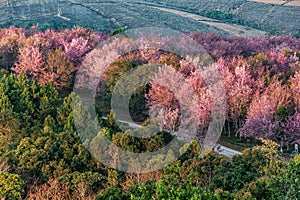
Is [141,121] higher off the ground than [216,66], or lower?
lower

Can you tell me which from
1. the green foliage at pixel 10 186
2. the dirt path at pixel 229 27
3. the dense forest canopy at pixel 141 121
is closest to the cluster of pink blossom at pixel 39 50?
the dense forest canopy at pixel 141 121

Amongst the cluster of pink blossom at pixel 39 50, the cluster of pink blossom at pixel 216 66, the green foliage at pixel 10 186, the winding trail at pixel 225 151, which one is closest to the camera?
the green foliage at pixel 10 186

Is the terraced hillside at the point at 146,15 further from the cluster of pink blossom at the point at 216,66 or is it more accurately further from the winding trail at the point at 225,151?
the winding trail at the point at 225,151

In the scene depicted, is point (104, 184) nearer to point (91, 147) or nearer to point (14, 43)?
point (91, 147)

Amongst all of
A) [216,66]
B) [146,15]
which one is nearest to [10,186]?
[216,66]

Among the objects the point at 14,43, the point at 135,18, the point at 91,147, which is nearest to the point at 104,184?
the point at 91,147

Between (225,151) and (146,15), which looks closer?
(225,151)

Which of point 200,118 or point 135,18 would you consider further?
point 135,18

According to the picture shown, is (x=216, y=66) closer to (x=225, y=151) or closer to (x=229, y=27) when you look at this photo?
(x=225, y=151)
